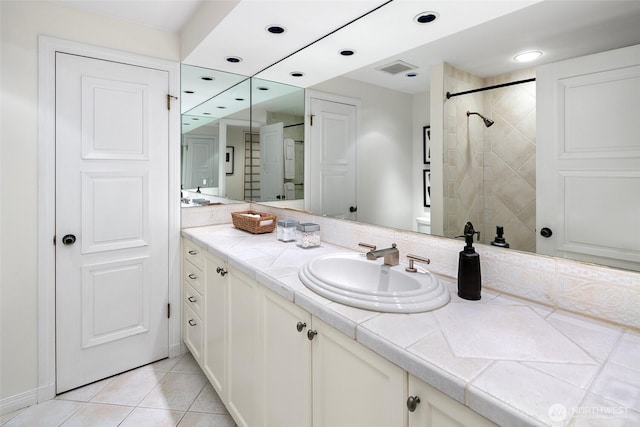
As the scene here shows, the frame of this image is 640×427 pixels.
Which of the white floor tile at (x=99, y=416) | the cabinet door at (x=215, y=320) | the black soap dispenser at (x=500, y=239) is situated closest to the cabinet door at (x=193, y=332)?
the cabinet door at (x=215, y=320)

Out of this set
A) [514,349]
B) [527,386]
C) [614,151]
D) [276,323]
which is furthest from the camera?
[276,323]

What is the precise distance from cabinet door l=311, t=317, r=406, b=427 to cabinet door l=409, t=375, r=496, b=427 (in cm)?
3

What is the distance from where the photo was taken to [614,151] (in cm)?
89

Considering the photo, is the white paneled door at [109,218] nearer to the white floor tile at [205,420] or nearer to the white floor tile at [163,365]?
the white floor tile at [163,365]

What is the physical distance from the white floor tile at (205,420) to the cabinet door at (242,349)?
200mm

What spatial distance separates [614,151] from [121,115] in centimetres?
246

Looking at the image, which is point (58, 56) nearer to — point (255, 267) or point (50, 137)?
point (50, 137)

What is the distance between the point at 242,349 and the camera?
Result: 5.06 feet

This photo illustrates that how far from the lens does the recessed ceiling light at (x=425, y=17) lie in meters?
1.40

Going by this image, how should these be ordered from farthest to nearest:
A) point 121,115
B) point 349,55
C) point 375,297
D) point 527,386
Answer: point 121,115, point 349,55, point 375,297, point 527,386

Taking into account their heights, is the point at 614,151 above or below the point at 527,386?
above

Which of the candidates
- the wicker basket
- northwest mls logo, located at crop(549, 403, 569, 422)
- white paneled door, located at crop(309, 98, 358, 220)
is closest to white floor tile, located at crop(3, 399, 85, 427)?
the wicker basket

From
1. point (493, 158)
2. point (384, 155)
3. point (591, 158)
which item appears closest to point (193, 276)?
point (384, 155)

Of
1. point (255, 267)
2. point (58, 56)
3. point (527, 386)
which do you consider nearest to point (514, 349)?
point (527, 386)
